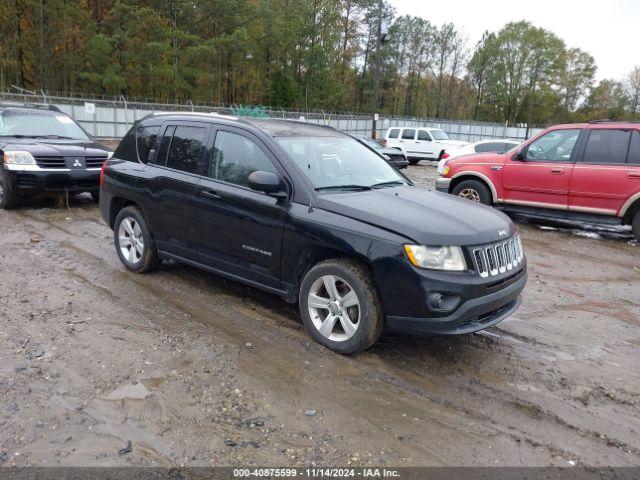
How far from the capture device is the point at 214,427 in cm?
315

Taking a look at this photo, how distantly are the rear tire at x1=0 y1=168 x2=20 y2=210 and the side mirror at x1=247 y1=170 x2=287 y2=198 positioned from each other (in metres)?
6.60

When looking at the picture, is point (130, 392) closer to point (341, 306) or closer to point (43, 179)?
point (341, 306)

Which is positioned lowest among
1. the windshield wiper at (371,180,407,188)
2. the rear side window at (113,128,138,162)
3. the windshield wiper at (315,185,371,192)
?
the windshield wiper at (315,185,371,192)

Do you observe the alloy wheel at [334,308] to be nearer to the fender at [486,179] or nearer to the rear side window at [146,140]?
the rear side window at [146,140]

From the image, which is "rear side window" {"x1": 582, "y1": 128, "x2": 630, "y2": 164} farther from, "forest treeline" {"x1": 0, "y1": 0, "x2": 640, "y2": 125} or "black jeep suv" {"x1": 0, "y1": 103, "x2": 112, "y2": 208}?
"forest treeline" {"x1": 0, "y1": 0, "x2": 640, "y2": 125}

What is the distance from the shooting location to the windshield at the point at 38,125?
9.63m

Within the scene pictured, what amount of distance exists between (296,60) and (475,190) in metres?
60.5

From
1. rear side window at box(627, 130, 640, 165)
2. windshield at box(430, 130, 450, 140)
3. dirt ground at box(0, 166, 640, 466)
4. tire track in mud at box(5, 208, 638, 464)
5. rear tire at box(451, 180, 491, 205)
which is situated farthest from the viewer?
windshield at box(430, 130, 450, 140)

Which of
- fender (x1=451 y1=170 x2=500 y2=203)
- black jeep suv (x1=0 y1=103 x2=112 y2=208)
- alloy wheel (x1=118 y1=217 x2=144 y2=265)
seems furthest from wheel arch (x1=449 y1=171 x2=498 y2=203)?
black jeep suv (x1=0 y1=103 x2=112 y2=208)

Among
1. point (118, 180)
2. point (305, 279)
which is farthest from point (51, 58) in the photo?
point (305, 279)

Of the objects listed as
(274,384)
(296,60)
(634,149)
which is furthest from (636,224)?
(296,60)

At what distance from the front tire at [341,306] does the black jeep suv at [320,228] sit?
10mm

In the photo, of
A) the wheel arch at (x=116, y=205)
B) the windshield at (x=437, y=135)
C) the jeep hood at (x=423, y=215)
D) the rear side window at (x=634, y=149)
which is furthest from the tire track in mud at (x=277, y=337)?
the windshield at (x=437, y=135)

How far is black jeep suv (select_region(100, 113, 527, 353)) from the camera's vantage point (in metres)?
3.76
